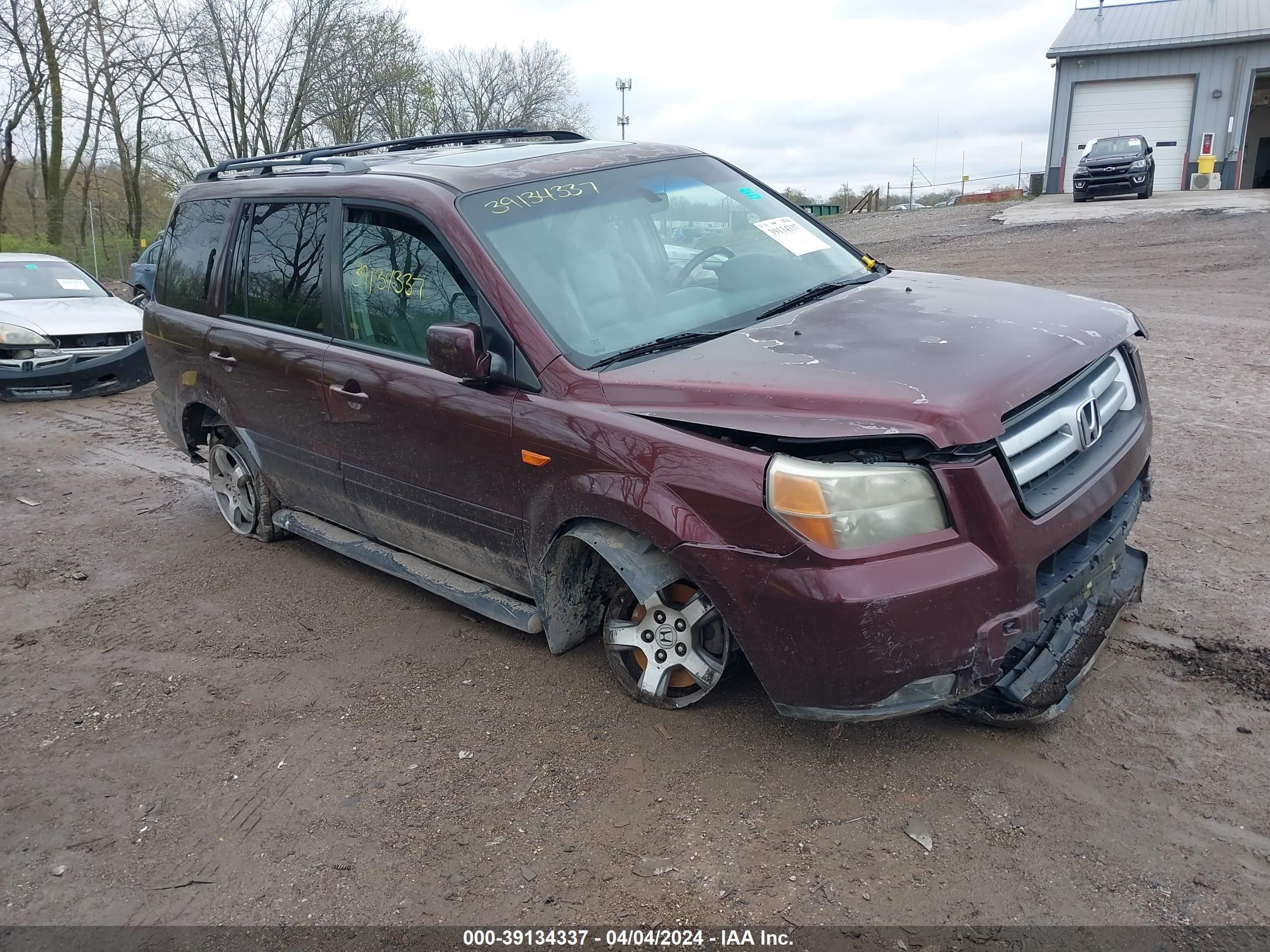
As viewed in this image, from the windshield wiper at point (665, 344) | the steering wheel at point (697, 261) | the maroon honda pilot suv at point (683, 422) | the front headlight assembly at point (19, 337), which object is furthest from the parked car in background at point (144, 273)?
the windshield wiper at point (665, 344)

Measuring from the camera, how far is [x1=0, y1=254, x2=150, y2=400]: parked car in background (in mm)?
10109

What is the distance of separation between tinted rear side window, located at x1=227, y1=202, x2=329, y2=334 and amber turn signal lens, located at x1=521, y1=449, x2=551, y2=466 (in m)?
1.49

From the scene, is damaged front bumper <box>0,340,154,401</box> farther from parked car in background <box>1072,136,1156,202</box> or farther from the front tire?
parked car in background <box>1072,136,1156,202</box>

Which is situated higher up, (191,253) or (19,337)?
(191,253)

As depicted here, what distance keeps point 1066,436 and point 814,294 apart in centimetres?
125

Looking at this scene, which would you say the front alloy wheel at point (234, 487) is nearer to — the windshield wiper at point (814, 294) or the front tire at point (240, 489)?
the front tire at point (240, 489)

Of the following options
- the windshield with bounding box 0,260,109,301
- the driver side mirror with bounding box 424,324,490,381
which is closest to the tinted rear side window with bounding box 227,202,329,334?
the driver side mirror with bounding box 424,324,490,381

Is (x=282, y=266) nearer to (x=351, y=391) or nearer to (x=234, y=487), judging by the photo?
(x=351, y=391)

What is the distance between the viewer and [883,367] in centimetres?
288

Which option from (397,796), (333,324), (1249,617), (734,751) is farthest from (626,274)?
(1249,617)

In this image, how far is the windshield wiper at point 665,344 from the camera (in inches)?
131

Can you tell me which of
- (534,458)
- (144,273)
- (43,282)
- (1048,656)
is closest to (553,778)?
(534,458)

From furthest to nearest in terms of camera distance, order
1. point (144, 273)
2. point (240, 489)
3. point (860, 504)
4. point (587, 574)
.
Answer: point (144, 273)
point (240, 489)
point (587, 574)
point (860, 504)

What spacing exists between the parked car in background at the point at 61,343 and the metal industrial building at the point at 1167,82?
97.2 ft
